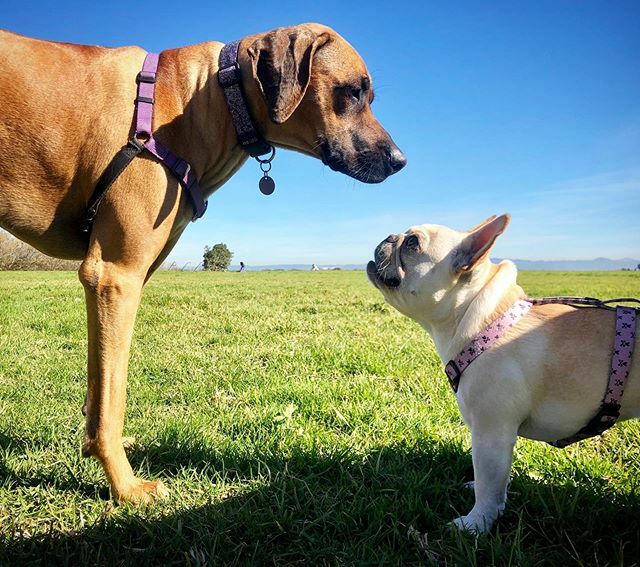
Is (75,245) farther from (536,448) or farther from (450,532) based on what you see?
(536,448)

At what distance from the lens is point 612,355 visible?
2.64 m

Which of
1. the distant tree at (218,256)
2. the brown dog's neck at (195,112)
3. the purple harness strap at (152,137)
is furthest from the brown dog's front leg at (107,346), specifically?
the distant tree at (218,256)

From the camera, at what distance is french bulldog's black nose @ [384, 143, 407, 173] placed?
3.69 m

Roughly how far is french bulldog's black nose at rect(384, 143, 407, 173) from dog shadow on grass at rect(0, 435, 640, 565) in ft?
7.15

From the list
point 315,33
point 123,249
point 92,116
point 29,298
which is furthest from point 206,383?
point 29,298

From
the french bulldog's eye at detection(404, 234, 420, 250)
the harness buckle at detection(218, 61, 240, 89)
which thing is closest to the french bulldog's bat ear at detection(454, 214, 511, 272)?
the french bulldog's eye at detection(404, 234, 420, 250)

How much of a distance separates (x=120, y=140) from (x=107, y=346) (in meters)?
1.28

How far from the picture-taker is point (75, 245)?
3281 millimetres

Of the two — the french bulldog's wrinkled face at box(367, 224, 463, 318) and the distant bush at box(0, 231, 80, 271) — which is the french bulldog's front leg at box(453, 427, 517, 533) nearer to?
the french bulldog's wrinkled face at box(367, 224, 463, 318)

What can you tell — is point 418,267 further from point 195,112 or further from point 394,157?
point 195,112

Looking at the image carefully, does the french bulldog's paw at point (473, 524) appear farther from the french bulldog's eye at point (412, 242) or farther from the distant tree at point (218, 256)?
the distant tree at point (218, 256)

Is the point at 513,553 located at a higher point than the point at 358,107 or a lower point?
lower

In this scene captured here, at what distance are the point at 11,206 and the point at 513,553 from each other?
3.51m

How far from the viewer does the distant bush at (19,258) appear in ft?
92.7
